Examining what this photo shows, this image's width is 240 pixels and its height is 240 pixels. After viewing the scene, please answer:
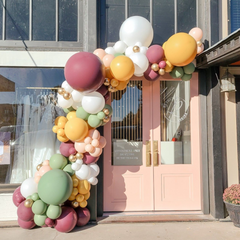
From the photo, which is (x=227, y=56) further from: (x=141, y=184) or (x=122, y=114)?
(x=141, y=184)

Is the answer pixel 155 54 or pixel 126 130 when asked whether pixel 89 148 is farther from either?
pixel 155 54

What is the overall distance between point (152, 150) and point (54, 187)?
1.80 m

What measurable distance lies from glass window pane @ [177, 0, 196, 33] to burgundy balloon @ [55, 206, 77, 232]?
3460 millimetres

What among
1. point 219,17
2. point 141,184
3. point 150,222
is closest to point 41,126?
point 141,184

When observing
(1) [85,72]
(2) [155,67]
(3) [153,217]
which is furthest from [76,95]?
(3) [153,217]

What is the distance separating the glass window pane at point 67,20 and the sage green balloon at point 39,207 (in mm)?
2629

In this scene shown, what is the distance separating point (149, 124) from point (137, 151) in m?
0.52

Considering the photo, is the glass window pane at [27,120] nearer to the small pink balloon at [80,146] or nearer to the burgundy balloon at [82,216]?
the small pink balloon at [80,146]

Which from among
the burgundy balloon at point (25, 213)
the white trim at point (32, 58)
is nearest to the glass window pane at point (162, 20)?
the white trim at point (32, 58)

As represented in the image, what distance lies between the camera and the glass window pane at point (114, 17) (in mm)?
3988

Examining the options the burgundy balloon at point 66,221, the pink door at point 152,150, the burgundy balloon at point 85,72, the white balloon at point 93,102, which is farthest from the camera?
the pink door at point 152,150

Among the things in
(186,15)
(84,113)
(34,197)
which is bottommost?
(34,197)

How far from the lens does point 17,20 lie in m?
3.91

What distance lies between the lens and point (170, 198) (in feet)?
13.2
